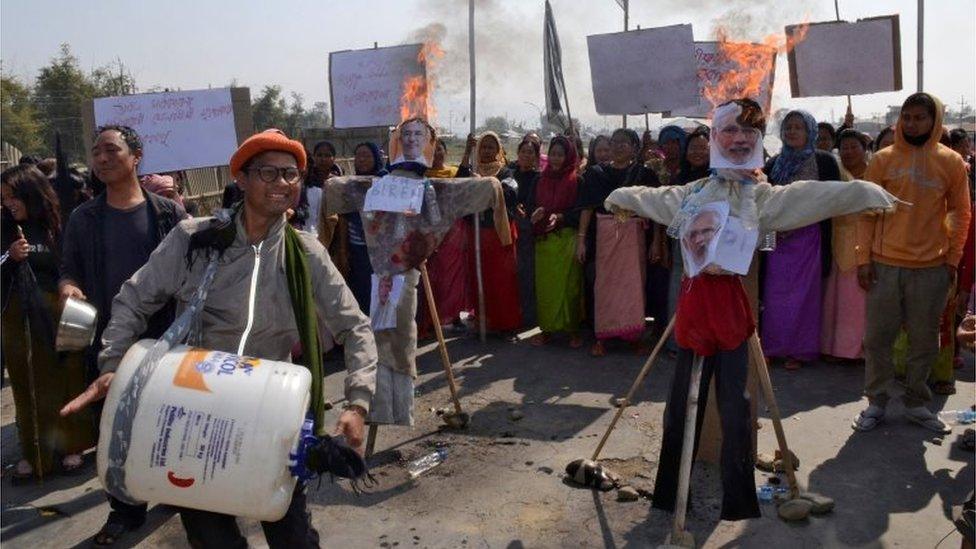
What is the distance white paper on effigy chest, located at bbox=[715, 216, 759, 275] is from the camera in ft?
11.1

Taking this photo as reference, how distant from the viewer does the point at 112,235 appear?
150 inches

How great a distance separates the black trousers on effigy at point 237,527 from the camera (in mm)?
2436

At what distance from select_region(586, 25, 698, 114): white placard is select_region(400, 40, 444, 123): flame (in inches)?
68.2

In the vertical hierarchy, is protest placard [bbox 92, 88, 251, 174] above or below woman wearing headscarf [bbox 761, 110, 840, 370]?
above

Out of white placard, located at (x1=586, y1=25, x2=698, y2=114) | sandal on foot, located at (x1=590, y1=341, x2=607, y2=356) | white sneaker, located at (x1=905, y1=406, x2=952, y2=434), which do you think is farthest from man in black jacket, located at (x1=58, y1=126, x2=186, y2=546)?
white placard, located at (x1=586, y1=25, x2=698, y2=114)

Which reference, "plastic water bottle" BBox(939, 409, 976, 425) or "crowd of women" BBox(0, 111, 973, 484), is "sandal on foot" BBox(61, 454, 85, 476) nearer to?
"crowd of women" BBox(0, 111, 973, 484)

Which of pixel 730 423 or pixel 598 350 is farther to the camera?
pixel 598 350

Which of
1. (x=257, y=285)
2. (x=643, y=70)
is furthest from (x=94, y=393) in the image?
(x=643, y=70)

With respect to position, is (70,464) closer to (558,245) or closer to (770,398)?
(770,398)

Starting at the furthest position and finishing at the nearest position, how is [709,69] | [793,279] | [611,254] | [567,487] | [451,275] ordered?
[709,69] → [451,275] → [611,254] → [793,279] → [567,487]

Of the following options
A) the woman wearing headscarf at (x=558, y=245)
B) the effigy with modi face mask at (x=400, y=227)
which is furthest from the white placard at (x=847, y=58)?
the effigy with modi face mask at (x=400, y=227)

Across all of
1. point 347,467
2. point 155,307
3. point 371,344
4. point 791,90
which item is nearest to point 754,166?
point 371,344

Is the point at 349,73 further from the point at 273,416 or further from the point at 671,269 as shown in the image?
the point at 273,416

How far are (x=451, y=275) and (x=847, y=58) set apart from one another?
4.52 meters
